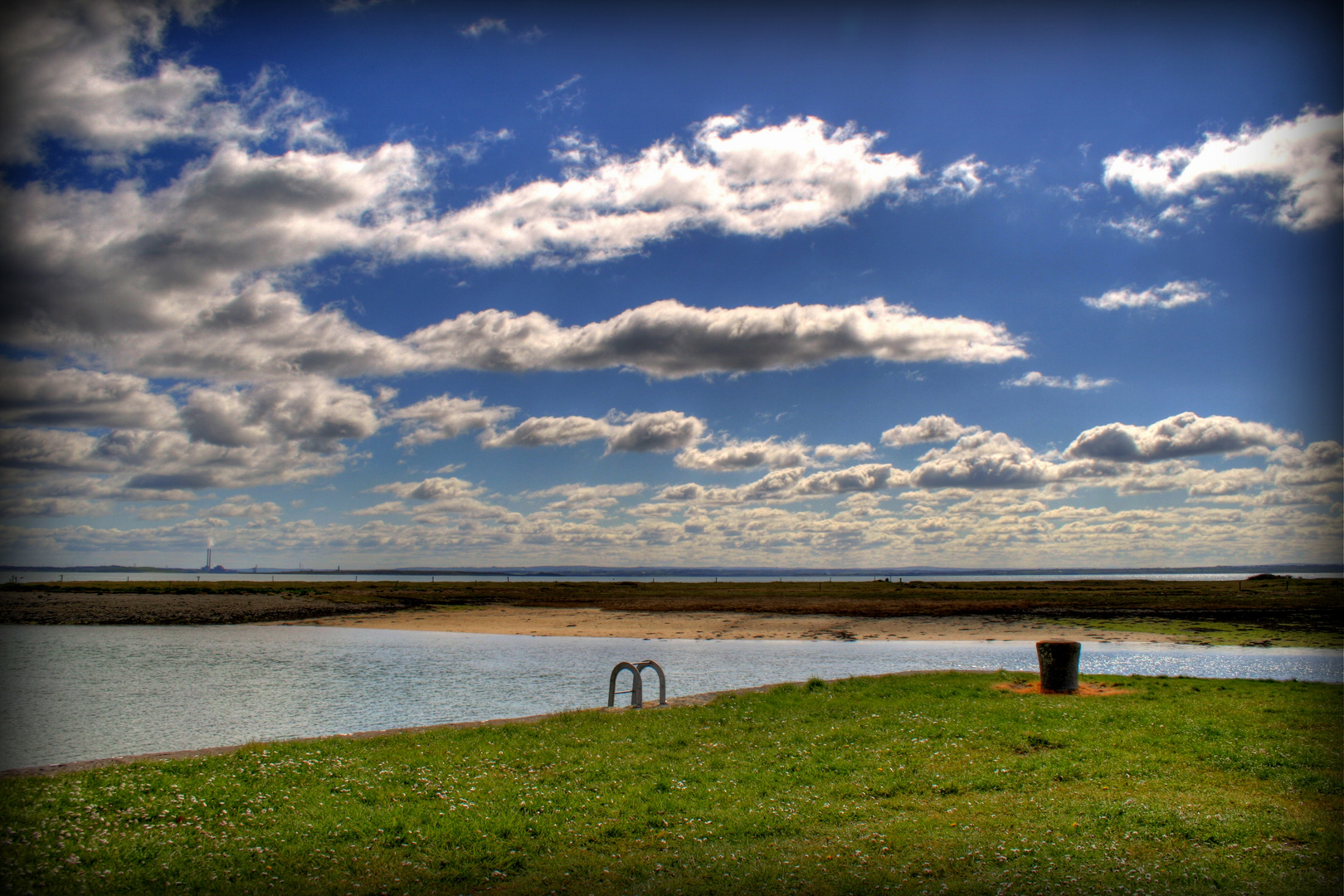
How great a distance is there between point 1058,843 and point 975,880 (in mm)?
1758

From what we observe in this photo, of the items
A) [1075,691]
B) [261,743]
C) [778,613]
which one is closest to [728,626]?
[778,613]

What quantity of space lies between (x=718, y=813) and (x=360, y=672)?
26759 mm

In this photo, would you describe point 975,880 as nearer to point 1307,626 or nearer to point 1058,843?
point 1058,843

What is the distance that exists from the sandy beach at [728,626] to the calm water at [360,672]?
4645 mm

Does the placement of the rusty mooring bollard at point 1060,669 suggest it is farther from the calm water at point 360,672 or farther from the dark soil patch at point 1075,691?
the calm water at point 360,672

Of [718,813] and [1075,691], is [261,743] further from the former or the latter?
[1075,691]

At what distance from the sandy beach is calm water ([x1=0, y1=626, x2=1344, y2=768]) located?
183 inches

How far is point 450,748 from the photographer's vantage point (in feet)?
45.2

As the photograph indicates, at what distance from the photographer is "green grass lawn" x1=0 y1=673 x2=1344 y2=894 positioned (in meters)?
7.96

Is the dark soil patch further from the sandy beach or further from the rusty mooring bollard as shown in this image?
the sandy beach

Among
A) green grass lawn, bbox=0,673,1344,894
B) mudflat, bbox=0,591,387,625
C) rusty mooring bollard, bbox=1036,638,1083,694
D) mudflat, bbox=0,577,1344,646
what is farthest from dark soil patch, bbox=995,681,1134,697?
mudflat, bbox=0,591,387,625

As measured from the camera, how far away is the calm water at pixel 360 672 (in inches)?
821

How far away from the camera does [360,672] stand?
32.3 meters

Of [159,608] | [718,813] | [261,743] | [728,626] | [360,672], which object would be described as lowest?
[159,608]
